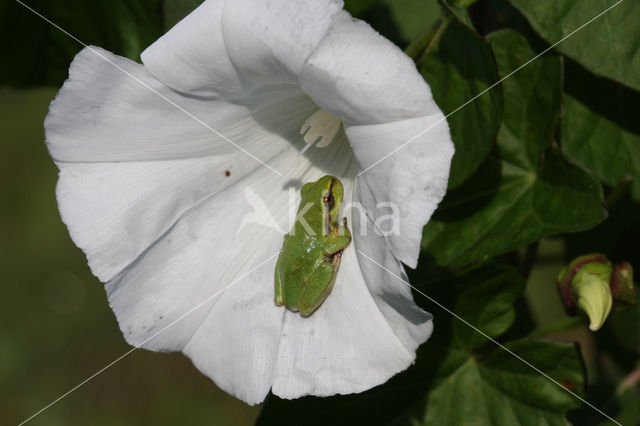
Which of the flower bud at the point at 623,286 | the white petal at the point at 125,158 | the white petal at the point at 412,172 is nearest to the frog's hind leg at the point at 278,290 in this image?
the white petal at the point at 125,158

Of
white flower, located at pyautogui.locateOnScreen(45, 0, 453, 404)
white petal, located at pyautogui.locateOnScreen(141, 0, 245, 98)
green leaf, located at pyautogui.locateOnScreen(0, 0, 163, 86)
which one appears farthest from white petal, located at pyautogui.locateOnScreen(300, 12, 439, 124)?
green leaf, located at pyautogui.locateOnScreen(0, 0, 163, 86)

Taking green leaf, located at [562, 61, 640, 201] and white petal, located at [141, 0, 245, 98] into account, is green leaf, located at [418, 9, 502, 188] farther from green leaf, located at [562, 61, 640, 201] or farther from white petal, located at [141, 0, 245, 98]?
white petal, located at [141, 0, 245, 98]

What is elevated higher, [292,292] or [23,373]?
[292,292]

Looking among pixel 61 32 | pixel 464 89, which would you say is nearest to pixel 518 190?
pixel 464 89

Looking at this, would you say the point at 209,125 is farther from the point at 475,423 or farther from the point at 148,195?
the point at 475,423

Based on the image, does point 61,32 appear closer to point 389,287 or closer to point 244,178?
point 244,178

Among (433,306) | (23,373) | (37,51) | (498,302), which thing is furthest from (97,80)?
(23,373)

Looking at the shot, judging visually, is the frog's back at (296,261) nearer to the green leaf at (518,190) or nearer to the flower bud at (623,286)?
the green leaf at (518,190)
